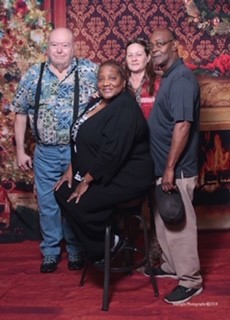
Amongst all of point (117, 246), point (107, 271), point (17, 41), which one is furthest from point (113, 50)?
point (107, 271)

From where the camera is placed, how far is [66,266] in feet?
12.6

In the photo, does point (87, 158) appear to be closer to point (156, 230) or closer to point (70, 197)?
point (70, 197)

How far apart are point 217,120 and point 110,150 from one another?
1.73 metres

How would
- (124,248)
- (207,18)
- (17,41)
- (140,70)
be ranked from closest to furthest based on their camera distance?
(124,248) → (140,70) → (17,41) → (207,18)

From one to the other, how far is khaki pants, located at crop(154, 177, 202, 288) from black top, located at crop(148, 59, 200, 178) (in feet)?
Result: 0.30

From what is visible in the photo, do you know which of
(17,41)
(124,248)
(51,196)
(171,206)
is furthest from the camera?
(17,41)

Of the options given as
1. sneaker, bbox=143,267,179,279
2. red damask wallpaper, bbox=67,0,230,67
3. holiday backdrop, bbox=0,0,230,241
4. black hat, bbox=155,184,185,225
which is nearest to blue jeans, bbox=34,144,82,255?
sneaker, bbox=143,267,179,279

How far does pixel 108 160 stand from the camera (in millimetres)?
3023

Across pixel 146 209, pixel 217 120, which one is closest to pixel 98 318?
pixel 146 209

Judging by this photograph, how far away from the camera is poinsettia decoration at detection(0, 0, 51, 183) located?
4.25 metres

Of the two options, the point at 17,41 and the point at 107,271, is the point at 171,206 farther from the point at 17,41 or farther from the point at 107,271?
the point at 17,41

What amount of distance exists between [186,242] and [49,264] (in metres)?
1.03

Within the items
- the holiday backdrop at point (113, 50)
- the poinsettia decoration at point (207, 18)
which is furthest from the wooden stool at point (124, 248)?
the poinsettia decoration at point (207, 18)

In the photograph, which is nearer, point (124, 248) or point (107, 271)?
point (107, 271)
